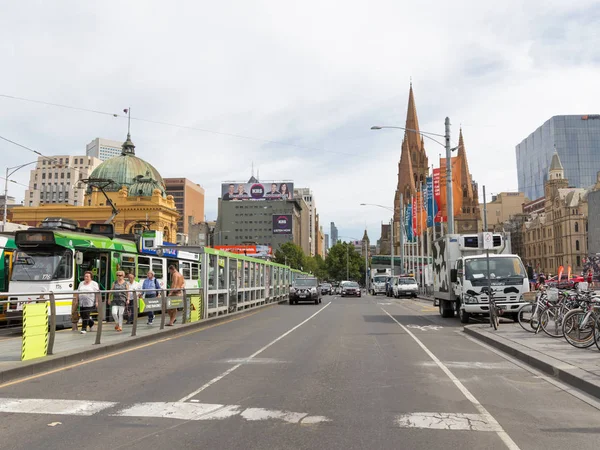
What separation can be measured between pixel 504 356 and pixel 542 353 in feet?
2.69

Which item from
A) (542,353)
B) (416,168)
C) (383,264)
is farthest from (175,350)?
(416,168)

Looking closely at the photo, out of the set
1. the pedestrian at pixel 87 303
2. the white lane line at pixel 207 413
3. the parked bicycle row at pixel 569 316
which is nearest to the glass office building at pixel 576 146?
the parked bicycle row at pixel 569 316

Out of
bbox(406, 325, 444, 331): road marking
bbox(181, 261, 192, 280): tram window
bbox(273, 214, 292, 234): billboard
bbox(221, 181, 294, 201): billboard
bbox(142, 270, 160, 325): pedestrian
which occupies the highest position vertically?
bbox(221, 181, 294, 201): billboard

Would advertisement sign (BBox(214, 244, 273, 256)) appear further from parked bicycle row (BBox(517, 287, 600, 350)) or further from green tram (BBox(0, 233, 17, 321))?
parked bicycle row (BBox(517, 287, 600, 350))

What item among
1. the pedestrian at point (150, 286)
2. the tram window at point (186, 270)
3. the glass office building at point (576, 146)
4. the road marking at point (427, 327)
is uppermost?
the glass office building at point (576, 146)

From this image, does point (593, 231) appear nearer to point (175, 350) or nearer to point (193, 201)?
point (175, 350)

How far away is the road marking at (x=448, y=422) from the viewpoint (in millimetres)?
5578

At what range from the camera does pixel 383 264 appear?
390 ft

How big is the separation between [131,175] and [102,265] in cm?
6188

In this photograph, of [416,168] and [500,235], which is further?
[416,168]

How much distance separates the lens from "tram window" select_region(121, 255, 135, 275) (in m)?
19.9

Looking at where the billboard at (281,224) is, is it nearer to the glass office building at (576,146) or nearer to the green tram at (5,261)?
the glass office building at (576,146)

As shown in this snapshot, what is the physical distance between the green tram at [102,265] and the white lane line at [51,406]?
3345mm

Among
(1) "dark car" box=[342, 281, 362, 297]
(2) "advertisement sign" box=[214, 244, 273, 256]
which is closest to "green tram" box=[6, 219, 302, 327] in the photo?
(1) "dark car" box=[342, 281, 362, 297]
